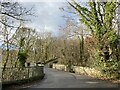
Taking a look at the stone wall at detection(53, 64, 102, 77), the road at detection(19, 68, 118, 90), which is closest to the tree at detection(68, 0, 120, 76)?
the stone wall at detection(53, 64, 102, 77)

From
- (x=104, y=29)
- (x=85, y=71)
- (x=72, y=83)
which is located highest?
(x=104, y=29)

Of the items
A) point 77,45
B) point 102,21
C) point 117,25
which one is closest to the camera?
point 117,25

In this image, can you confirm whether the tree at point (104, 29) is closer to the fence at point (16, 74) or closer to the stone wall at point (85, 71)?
the stone wall at point (85, 71)

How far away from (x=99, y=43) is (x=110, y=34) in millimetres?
2352

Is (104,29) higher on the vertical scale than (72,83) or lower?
higher

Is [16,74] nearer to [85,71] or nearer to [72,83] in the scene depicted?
[72,83]

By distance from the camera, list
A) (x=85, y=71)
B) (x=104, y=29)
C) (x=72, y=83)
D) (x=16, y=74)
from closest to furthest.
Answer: (x=16, y=74) < (x=72, y=83) < (x=104, y=29) < (x=85, y=71)

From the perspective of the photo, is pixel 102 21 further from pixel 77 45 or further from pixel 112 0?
pixel 77 45

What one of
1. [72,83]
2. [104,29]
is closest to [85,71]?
[104,29]

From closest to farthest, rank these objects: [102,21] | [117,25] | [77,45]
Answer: [117,25] < [102,21] < [77,45]

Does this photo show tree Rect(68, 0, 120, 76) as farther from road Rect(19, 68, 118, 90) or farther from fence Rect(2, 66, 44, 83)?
fence Rect(2, 66, 44, 83)

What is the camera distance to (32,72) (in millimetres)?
22500

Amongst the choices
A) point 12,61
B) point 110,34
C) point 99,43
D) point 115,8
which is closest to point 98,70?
point 99,43

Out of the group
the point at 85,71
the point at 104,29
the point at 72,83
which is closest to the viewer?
the point at 72,83
